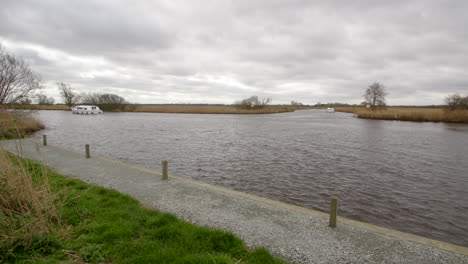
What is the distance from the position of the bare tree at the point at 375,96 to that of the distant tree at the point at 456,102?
55.2 ft

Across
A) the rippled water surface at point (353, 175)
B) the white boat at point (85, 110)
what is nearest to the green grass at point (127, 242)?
the rippled water surface at point (353, 175)

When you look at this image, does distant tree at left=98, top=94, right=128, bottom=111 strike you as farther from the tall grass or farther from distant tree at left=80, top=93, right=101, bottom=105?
the tall grass

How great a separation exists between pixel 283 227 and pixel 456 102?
54235 mm

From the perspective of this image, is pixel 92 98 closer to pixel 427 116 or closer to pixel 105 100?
pixel 105 100

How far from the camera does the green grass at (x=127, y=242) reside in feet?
12.5

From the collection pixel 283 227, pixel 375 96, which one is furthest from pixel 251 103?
pixel 283 227

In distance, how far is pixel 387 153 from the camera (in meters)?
17.7

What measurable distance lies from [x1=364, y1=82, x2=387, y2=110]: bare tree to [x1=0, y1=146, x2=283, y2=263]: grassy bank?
2670 inches

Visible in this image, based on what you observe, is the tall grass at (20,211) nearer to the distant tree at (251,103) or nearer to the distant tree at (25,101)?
the distant tree at (25,101)

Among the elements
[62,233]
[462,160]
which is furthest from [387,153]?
[62,233]

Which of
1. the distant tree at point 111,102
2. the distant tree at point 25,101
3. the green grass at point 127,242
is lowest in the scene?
the green grass at point 127,242

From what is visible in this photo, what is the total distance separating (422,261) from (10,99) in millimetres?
25775

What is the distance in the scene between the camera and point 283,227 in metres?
5.36

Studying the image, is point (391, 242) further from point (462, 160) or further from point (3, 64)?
point (3, 64)
